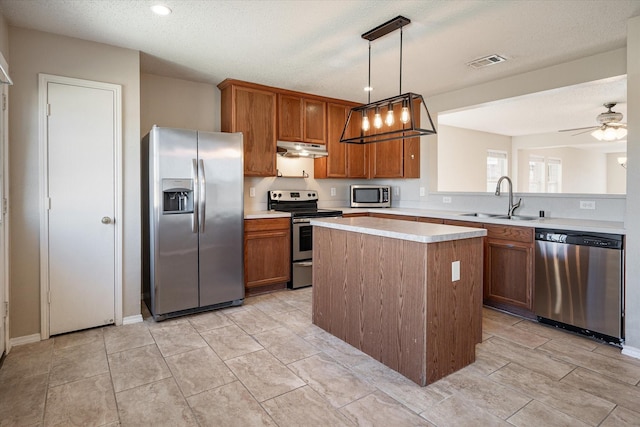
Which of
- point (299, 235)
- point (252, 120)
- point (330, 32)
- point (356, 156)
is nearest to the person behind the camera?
point (330, 32)

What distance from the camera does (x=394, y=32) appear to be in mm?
2896

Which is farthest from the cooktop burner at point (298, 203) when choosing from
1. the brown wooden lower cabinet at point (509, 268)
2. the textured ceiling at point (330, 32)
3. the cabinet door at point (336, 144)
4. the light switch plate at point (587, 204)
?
the light switch plate at point (587, 204)

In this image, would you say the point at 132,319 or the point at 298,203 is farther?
the point at 298,203

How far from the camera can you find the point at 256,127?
14.2 feet

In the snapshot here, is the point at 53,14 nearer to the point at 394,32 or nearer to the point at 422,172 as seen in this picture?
the point at 394,32

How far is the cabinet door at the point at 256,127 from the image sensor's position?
420 cm

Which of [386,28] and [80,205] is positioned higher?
[386,28]

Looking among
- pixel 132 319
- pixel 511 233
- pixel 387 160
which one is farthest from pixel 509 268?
pixel 132 319

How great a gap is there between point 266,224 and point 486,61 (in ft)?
9.12

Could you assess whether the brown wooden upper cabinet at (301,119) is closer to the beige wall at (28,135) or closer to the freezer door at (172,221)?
the freezer door at (172,221)

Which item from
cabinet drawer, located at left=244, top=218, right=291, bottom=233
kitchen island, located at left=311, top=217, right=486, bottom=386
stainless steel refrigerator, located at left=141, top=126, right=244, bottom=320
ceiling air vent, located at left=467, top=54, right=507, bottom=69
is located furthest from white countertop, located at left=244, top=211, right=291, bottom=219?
ceiling air vent, located at left=467, top=54, right=507, bottom=69

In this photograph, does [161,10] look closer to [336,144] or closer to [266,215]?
[266,215]

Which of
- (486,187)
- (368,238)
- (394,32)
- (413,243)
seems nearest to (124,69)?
(394,32)

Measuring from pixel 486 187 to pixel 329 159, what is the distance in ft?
14.4
